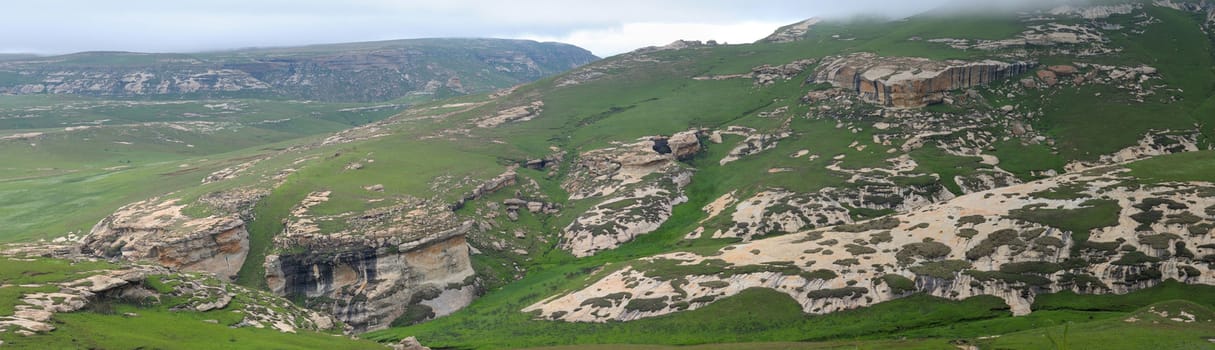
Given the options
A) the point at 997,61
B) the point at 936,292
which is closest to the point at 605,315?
the point at 936,292

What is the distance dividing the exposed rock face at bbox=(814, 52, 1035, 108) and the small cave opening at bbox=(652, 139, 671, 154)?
55.2 meters

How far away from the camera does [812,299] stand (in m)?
83.2

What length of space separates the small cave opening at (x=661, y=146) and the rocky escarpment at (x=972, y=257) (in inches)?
2712

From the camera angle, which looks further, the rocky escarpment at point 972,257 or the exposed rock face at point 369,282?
the exposed rock face at point 369,282

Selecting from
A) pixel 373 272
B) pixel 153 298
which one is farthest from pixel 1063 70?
pixel 153 298

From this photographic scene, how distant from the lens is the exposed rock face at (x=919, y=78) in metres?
164

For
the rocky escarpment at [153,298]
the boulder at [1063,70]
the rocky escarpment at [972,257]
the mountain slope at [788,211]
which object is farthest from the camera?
the boulder at [1063,70]

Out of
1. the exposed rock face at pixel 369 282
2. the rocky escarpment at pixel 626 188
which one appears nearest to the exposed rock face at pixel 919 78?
the rocky escarpment at pixel 626 188

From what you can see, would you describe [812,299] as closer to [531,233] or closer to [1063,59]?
[531,233]

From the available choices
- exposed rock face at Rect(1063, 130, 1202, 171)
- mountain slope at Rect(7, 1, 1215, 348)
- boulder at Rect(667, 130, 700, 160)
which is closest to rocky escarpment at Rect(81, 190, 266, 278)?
mountain slope at Rect(7, 1, 1215, 348)

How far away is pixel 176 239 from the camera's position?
340 feet

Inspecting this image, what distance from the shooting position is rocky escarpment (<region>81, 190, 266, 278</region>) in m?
103

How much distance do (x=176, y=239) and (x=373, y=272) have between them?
31210mm

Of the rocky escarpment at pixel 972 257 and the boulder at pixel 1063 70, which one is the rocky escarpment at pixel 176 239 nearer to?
the rocky escarpment at pixel 972 257
